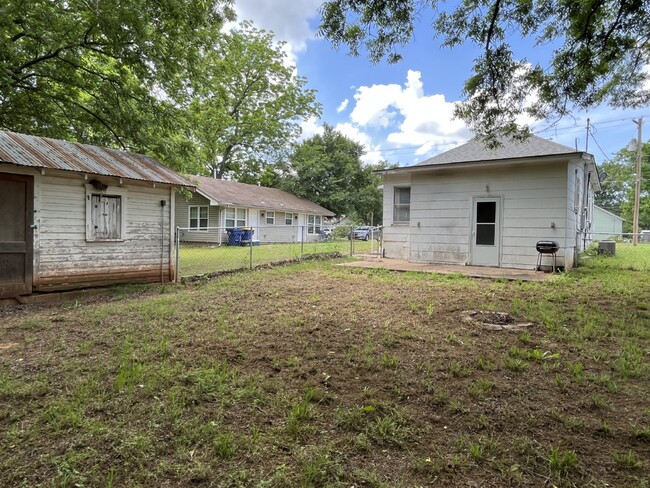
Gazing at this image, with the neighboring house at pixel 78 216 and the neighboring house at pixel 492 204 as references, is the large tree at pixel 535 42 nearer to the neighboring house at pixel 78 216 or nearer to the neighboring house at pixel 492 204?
the neighboring house at pixel 492 204

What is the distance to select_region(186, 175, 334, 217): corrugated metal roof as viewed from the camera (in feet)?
65.9

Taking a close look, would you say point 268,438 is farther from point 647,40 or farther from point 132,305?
point 647,40

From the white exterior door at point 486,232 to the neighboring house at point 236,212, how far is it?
945 cm

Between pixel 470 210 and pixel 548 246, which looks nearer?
pixel 548 246

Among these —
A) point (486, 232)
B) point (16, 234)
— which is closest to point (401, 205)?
point (486, 232)

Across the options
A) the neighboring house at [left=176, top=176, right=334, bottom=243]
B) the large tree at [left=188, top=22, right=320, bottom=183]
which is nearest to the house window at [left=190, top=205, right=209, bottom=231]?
the neighboring house at [left=176, top=176, right=334, bottom=243]

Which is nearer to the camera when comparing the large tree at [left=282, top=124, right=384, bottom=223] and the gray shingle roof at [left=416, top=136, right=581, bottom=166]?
the gray shingle roof at [left=416, top=136, right=581, bottom=166]

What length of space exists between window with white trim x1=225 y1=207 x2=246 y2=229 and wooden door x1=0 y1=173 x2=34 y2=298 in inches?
553

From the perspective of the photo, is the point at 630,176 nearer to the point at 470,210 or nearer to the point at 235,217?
the point at 470,210

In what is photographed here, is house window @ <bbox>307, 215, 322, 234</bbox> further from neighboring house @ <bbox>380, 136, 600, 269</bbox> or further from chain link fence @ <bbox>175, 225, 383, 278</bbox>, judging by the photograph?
neighboring house @ <bbox>380, 136, 600, 269</bbox>

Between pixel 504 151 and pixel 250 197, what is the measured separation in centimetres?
1580

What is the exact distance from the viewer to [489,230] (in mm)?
10062

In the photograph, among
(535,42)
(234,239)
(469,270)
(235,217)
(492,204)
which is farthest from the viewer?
(235,217)

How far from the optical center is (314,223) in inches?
1125
